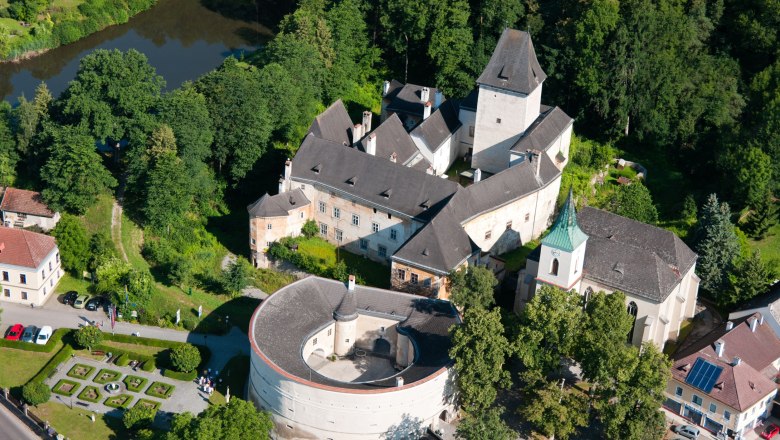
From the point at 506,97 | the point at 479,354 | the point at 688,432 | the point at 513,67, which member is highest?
the point at 513,67

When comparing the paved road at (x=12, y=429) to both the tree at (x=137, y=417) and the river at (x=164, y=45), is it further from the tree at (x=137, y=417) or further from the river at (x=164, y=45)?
the river at (x=164, y=45)

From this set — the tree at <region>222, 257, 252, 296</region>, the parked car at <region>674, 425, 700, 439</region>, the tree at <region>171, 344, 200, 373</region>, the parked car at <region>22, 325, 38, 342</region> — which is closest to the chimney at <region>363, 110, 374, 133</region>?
the tree at <region>222, 257, 252, 296</region>

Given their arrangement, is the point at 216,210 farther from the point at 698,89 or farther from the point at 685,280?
the point at 698,89

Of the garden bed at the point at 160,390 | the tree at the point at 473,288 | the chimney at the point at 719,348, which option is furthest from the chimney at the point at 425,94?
the garden bed at the point at 160,390

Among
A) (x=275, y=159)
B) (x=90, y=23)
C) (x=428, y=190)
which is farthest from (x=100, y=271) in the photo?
(x=90, y=23)

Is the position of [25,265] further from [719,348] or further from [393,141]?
[719,348]

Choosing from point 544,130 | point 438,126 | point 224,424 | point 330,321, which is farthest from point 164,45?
point 224,424

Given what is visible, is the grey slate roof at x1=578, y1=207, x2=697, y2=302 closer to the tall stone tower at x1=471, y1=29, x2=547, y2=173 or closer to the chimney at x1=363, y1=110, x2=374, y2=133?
the tall stone tower at x1=471, y1=29, x2=547, y2=173
